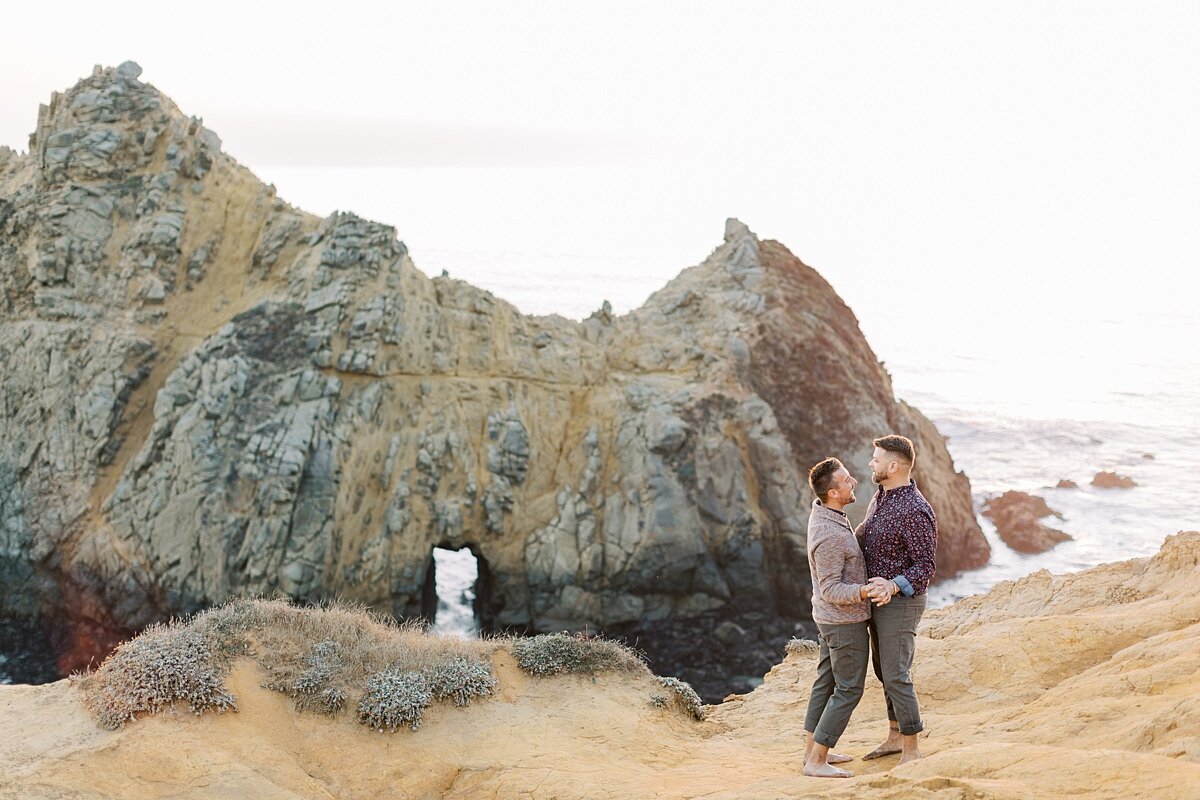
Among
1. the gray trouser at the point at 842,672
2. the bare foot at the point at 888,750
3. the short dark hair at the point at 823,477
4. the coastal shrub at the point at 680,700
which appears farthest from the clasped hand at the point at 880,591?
the coastal shrub at the point at 680,700

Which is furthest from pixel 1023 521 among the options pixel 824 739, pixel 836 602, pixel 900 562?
pixel 836 602

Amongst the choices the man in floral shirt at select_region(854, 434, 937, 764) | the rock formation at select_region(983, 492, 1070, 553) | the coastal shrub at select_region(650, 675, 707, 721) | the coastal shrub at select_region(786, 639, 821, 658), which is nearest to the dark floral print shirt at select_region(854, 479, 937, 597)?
the man in floral shirt at select_region(854, 434, 937, 764)

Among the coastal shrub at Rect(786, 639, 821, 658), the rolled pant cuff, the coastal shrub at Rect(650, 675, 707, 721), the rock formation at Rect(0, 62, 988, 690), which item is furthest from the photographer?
the rock formation at Rect(0, 62, 988, 690)

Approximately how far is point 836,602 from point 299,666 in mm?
6689

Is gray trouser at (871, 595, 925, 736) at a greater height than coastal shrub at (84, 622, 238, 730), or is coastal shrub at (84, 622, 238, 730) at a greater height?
gray trouser at (871, 595, 925, 736)

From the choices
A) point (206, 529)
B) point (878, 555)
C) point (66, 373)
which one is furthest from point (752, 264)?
point (878, 555)

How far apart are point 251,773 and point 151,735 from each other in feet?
3.75

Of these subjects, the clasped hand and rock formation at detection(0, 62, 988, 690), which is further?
rock formation at detection(0, 62, 988, 690)

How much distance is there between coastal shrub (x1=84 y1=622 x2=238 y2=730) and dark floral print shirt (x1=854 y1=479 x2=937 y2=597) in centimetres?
705

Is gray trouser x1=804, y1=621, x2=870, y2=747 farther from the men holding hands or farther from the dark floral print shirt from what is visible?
the dark floral print shirt

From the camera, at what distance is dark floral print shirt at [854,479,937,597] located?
7.54 m

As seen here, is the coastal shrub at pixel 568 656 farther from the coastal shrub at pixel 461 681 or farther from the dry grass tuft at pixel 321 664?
the coastal shrub at pixel 461 681

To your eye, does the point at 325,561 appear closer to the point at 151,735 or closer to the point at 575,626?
the point at 575,626

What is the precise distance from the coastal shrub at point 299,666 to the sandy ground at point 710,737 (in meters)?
0.20
